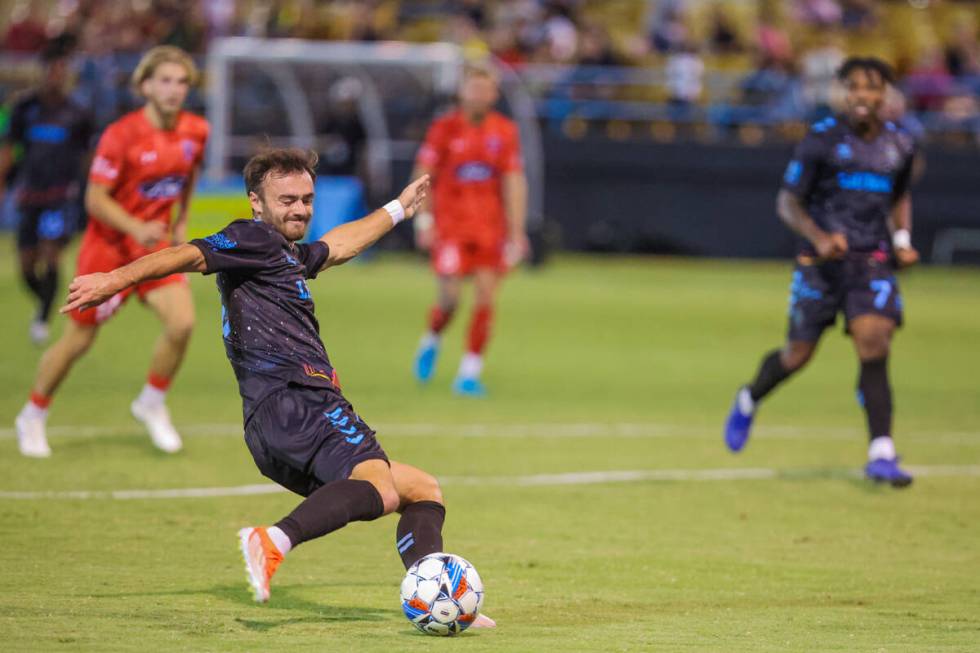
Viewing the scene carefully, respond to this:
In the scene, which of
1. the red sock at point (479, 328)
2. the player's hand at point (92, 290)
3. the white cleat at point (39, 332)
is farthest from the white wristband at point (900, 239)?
the white cleat at point (39, 332)

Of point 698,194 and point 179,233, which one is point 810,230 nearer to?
point 179,233

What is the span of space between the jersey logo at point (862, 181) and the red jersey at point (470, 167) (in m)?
4.87

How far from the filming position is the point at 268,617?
6.21 meters

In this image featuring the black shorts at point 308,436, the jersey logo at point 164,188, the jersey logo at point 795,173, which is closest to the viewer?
the black shorts at point 308,436

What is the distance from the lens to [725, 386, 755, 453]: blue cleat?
10.5 m

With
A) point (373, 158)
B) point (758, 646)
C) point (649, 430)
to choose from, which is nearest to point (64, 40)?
point (649, 430)

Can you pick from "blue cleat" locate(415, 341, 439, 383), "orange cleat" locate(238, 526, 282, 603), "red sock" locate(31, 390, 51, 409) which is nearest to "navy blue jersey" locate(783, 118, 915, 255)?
"red sock" locate(31, 390, 51, 409)

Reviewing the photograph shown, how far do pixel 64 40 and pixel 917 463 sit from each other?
346 inches

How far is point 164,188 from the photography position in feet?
33.4

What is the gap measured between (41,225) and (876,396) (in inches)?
391

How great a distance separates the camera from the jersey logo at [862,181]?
9.84 meters

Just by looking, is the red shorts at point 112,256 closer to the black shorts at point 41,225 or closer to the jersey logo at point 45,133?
the black shorts at point 41,225

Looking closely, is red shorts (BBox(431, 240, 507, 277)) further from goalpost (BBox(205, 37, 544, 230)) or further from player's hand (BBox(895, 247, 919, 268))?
goalpost (BBox(205, 37, 544, 230))

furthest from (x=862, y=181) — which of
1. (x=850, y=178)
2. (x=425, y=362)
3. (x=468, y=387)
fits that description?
(x=425, y=362)
